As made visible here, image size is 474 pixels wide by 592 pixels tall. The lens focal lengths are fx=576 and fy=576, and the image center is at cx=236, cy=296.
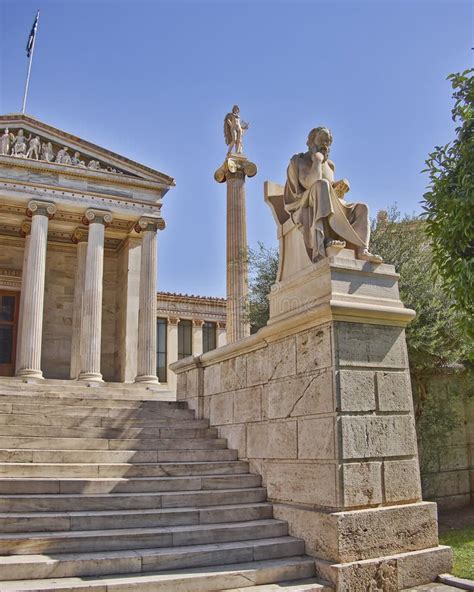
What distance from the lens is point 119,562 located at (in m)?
5.20

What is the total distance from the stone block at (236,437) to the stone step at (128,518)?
112 centimetres

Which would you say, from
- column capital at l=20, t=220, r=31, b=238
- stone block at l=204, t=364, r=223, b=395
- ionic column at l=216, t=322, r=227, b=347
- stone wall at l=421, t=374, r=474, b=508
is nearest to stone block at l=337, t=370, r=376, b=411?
stone block at l=204, t=364, r=223, b=395

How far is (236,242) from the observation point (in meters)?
17.3

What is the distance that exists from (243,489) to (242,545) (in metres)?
1.21

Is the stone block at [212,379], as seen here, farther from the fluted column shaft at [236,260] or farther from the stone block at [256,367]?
the fluted column shaft at [236,260]

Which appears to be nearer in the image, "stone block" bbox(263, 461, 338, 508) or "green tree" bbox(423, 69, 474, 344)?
"stone block" bbox(263, 461, 338, 508)

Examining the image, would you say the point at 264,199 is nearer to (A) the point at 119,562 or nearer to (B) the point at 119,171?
(A) the point at 119,562

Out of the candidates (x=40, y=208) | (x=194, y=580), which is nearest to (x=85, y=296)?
(x=40, y=208)

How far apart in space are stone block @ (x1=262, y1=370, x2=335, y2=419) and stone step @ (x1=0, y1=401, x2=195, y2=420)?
9.00ft

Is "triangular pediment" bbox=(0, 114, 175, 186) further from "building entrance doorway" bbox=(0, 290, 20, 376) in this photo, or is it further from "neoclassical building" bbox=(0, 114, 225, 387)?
"building entrance doorway" bbox=(0, 290, 20, 376)

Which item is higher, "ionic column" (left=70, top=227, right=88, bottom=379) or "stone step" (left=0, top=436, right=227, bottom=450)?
"ionic column" (left=70, top=227, right=88, bottom=379)

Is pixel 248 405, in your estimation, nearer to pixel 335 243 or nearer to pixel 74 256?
pixel 335 243

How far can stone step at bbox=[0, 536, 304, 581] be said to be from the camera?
4.98m

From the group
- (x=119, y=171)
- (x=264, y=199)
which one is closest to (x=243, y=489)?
(x=264, y=199)
